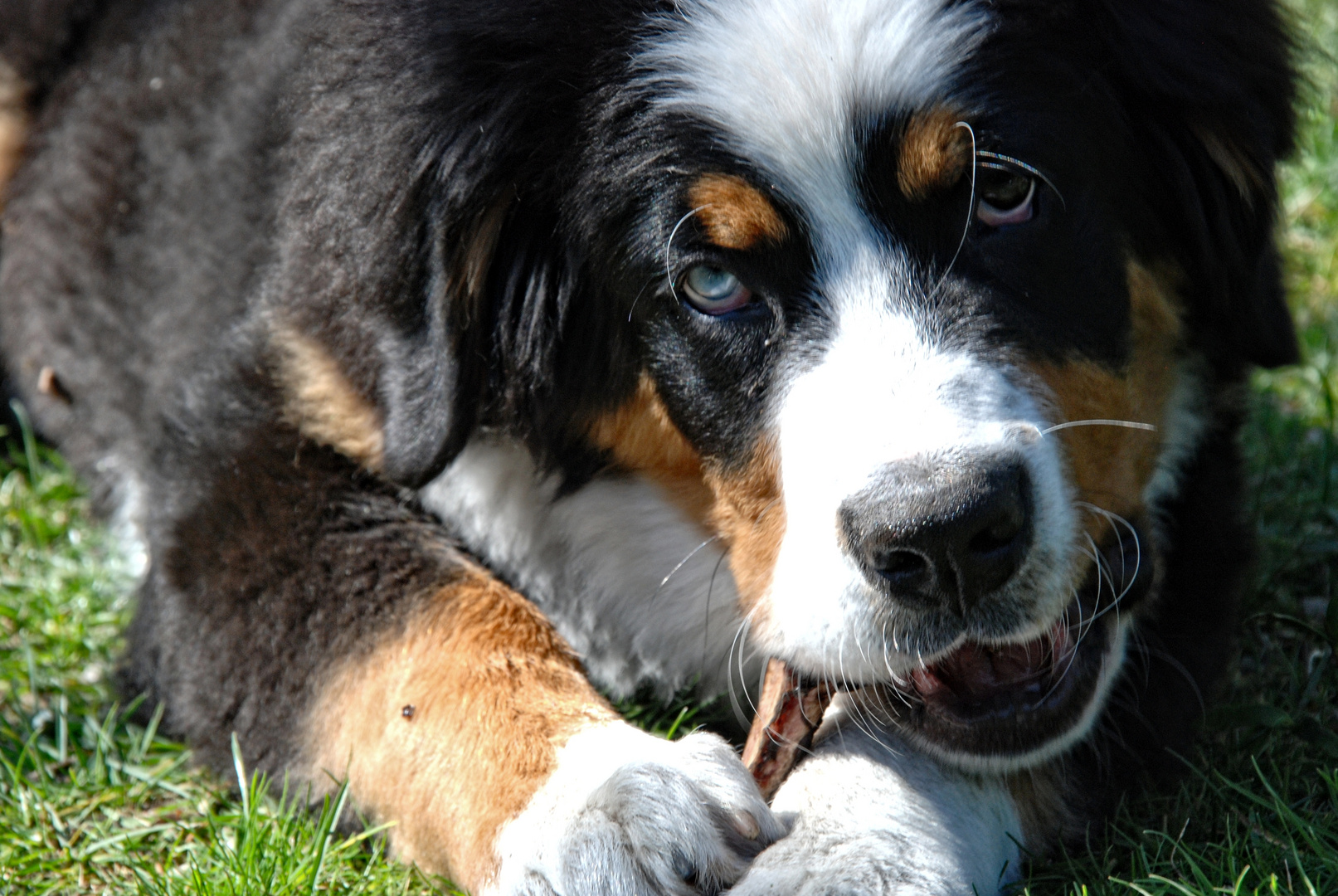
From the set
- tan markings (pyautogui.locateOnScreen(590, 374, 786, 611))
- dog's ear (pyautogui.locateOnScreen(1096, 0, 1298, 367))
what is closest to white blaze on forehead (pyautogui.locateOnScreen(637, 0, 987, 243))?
dog's ear (pyautogui.locateOnScreen(1096, 0, 1298, 367))

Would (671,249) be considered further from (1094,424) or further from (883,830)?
(883,830)

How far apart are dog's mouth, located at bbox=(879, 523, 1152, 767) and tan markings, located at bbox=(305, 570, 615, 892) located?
58 cm

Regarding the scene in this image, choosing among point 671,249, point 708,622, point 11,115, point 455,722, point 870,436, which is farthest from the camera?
point 11,115

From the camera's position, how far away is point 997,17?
2.57 m

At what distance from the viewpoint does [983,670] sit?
8.74 feet

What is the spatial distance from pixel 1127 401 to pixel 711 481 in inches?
31.3

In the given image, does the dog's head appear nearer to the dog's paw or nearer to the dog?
the dog

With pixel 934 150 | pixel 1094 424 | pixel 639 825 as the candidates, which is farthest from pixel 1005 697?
pixel 934 150

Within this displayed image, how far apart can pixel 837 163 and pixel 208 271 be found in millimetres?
1875

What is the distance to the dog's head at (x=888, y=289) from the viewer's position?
2.42 m

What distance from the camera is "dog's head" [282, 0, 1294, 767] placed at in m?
2.42

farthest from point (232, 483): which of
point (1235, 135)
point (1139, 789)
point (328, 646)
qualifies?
point (1235, 135)

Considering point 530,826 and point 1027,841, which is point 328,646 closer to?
point 530,826

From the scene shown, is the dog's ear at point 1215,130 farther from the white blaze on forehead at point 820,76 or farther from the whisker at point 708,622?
the whisker at point 708,622
